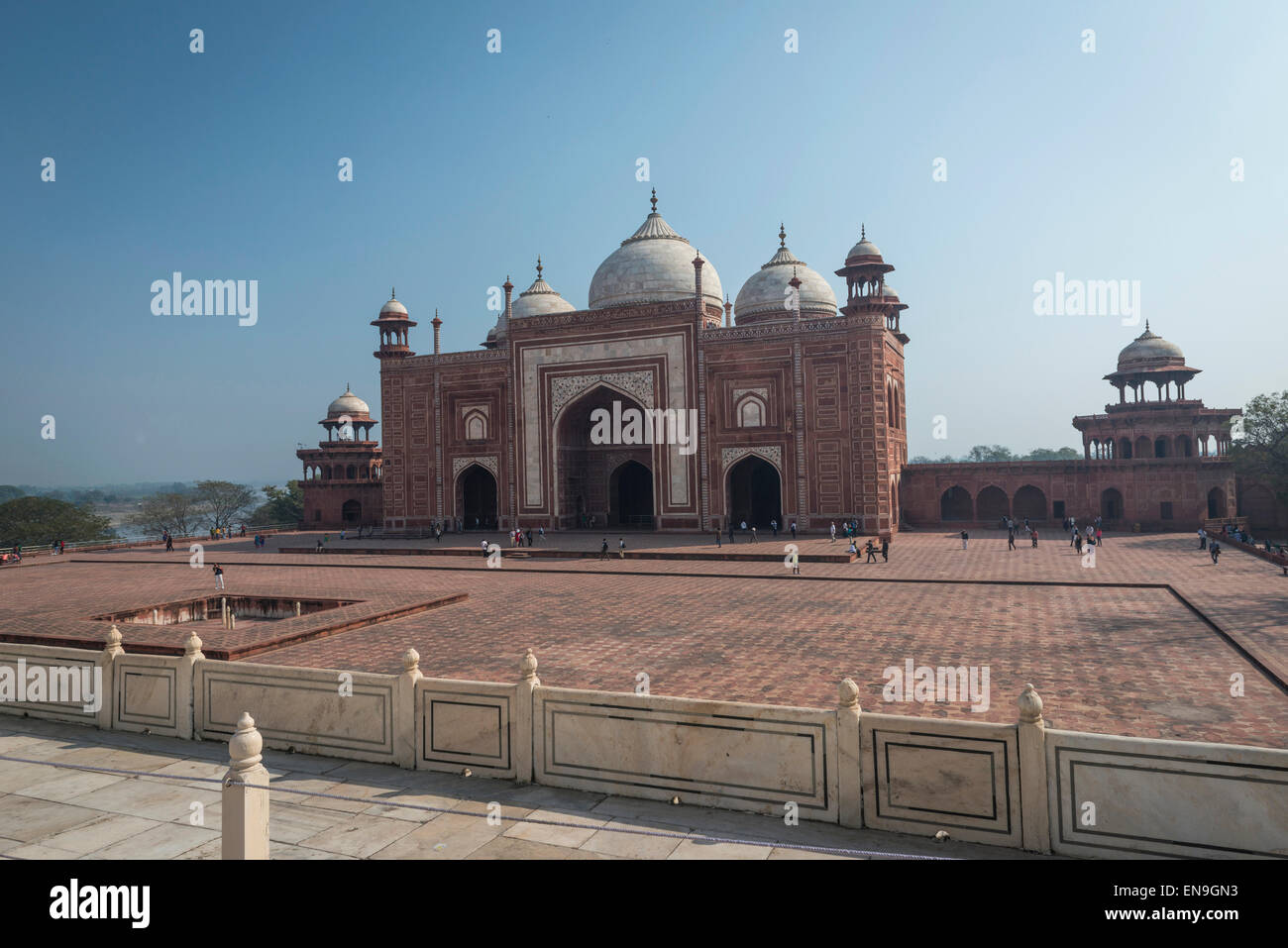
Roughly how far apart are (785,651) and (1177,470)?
83.6 ft

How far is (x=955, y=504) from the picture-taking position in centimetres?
3284

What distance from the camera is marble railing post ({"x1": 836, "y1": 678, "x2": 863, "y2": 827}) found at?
4.59 metres

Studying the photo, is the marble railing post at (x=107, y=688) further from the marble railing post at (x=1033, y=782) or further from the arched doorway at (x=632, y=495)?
the arched doorway at (x=632, y=495)

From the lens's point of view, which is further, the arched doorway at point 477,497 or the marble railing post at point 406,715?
the arched doorway at point 477,497

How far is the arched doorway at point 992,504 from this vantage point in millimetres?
31062

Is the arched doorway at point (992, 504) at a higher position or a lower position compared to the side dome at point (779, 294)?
lower

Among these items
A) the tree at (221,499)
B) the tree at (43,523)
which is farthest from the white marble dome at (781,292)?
the tree at (221,499)

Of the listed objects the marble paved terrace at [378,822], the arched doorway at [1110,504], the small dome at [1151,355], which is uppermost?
the small dome at [1151,355]

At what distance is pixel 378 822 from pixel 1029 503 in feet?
101

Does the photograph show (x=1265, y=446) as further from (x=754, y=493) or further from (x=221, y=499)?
(x=221, y=499)

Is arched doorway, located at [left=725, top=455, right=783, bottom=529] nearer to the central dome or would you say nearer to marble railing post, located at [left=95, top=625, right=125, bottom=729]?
the central dome

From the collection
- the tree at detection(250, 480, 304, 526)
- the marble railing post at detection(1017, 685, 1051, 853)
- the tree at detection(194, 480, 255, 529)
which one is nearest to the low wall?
the marble railing post at detection(1017, 685, 1051, 853)

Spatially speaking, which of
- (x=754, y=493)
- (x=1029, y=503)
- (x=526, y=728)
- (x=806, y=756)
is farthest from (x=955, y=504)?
(x=526, y=728)

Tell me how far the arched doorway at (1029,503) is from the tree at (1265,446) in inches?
254
